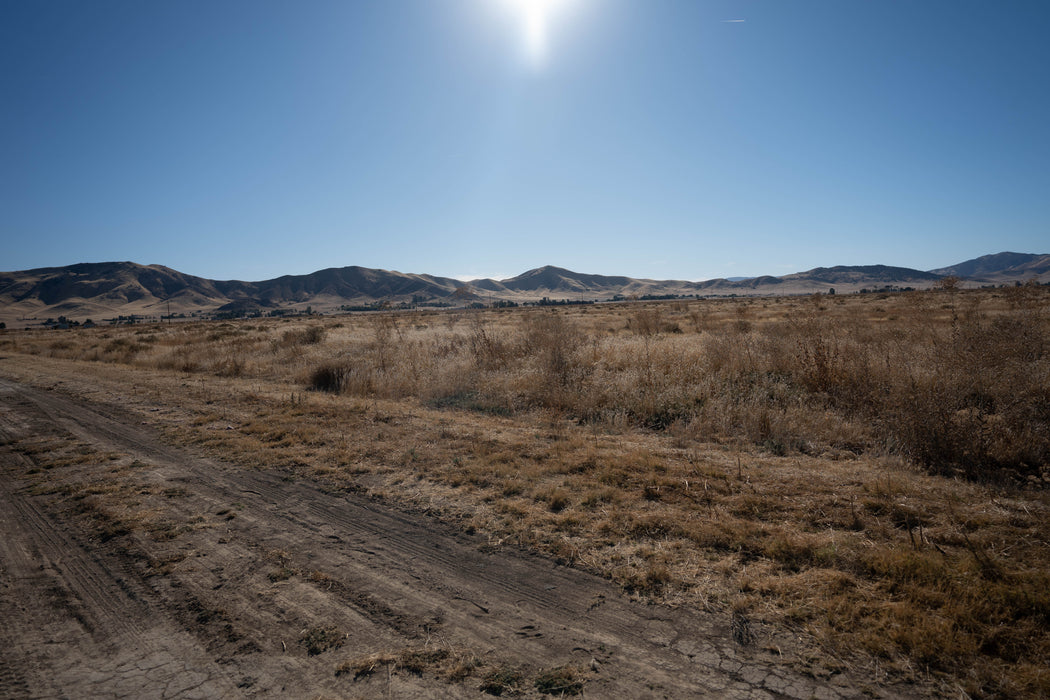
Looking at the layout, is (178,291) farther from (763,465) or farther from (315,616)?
(763,465)

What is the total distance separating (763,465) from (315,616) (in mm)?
5713

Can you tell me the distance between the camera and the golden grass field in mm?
3326

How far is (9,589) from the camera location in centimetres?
395

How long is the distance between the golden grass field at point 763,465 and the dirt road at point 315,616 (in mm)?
464

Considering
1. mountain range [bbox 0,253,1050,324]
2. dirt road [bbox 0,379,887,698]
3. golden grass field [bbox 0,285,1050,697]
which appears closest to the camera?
dirt road [bbox 0,379,887,698]

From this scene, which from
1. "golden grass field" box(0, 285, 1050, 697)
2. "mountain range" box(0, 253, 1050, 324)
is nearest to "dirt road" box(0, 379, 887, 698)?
"golden grass field" box(0, 285, 1050, 697)

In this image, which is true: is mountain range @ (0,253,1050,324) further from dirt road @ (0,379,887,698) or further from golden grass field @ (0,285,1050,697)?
dirt road @ (0,379,887,698)

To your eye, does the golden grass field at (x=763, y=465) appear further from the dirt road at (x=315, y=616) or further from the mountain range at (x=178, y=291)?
the mountain range at (x=178, y=291)

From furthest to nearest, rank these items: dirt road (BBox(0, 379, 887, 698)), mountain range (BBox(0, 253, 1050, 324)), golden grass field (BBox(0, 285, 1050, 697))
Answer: mountain range (BBox(0, 253, 1050, 324)) → golden grass field (BBox(0, 285, 1050, 697)) → dirt road (BBox(0, 379, 887, 698))

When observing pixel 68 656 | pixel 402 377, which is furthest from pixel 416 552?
pixel 402 377

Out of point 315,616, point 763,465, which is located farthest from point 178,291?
point 763,465

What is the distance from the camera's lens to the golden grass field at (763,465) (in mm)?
3326

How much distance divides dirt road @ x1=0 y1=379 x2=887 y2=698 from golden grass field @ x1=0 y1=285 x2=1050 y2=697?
1.52ft

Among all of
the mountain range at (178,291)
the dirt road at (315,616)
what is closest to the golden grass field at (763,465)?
the dirt road at (315,616)
